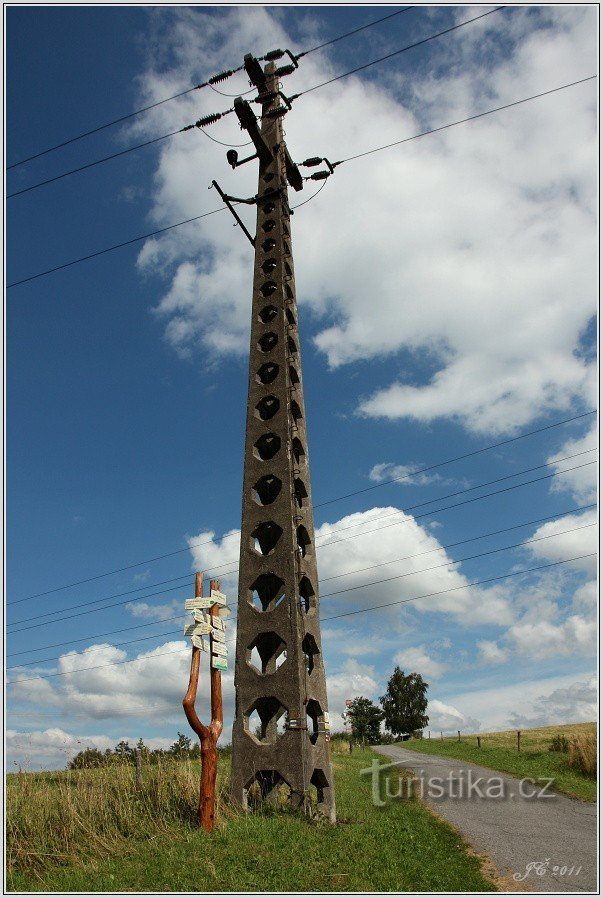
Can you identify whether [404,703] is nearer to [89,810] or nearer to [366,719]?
[366,719]

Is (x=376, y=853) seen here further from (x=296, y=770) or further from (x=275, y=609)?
(x=275, y=609)

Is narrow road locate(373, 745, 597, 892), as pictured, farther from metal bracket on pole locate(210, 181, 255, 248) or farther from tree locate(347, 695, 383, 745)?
tree locate(347, 695, 383, 745)

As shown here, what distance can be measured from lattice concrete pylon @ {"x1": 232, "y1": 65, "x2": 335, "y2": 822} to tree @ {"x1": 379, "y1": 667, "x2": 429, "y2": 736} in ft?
238

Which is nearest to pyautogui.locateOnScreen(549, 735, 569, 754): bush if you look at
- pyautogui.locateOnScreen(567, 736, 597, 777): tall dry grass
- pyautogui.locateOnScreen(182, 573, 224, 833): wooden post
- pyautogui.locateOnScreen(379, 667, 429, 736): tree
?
pyautogui.locateOnScreen(567, 736, 597, 777): tall dry grass

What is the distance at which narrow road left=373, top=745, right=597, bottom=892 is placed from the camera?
9.98 metres

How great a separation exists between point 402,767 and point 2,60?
99.9ft

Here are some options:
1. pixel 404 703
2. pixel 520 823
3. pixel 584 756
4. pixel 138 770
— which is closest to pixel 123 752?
pixel 138 770

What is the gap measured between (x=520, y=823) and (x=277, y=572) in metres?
8.29

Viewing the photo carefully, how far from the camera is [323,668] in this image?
51.0 feet

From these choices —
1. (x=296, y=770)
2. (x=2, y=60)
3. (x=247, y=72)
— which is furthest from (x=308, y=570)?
(x=247, y=72)

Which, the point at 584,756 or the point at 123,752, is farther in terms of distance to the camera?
the point at 584,756

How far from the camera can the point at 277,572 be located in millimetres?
15289

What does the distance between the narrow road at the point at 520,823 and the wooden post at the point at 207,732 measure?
5.19 m

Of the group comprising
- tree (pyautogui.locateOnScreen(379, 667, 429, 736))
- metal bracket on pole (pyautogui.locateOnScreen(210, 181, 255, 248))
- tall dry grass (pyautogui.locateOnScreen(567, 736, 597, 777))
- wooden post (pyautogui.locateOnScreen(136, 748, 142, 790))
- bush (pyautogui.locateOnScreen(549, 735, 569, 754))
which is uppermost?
metal bracket on pole (pyautogui.locateOnScreen(210, 181, 255, 248))
